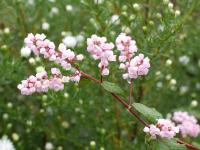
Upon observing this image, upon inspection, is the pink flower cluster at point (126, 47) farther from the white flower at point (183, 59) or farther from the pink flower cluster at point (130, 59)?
the white flower at point (183, 59)

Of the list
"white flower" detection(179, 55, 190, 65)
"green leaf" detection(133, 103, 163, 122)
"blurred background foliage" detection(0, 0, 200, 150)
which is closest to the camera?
"green leaf" detection(133, 103, 163, 122)

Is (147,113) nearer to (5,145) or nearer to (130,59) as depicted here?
(130,59)

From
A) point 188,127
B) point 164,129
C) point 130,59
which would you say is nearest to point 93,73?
point 188,127

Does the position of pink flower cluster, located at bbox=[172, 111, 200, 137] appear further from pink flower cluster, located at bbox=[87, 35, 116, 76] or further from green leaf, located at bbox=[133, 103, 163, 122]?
pink flower cluster, located at bbox=[87, 35, 116, 76]

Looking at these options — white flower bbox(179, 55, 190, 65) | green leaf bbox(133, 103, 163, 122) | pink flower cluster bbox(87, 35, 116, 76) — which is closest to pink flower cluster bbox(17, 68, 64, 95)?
pink flower cluster bbox(87, 35, 116, 76)

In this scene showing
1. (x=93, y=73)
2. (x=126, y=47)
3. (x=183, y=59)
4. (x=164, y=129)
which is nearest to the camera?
(x=164, y=129)

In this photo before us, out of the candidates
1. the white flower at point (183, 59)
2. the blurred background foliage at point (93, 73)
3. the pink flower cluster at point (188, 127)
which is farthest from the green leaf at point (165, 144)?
the white flower at point (183, 59)
